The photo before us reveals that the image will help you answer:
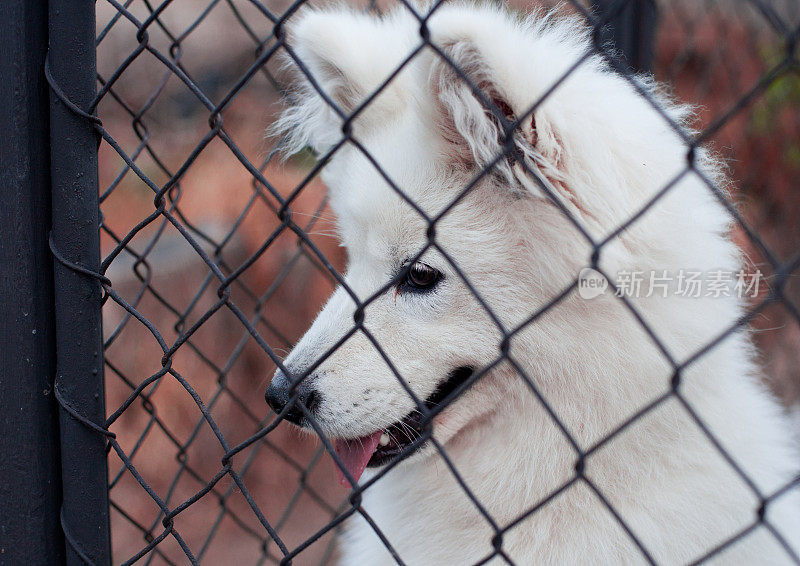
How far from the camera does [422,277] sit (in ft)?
4.91

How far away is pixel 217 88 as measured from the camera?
18.2 feet

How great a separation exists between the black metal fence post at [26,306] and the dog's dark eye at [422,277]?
733mm

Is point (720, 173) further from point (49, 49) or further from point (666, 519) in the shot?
point (49, 49)

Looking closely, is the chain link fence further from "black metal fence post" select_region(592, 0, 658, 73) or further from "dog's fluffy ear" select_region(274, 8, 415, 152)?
"dog's fluffy ear" select_region(274, 8, 415, 152)

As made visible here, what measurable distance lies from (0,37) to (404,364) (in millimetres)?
1007

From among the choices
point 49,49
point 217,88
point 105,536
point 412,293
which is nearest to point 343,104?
point 412,293

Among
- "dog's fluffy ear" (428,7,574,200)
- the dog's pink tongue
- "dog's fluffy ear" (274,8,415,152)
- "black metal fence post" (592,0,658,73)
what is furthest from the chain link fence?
"dog's fluffy ear" (428,7,574,200)

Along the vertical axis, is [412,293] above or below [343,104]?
below

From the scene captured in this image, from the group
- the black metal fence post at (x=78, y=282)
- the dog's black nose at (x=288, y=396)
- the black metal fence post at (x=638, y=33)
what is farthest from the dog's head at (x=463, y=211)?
the black metal fence post at (x=638, y=33)

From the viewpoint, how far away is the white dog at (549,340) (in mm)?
1305

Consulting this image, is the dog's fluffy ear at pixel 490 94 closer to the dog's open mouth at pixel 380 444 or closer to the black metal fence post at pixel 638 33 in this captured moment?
the dog's open mouth at pixel 380 444

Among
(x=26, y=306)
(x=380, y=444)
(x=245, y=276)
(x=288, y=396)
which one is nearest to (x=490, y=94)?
(x=288, y=396)

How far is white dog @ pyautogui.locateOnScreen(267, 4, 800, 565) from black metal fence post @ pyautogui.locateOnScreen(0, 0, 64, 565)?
1.55ft

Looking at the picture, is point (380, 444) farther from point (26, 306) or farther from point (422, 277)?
point (26, 306)
